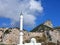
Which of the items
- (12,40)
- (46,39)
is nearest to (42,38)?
(46,39)

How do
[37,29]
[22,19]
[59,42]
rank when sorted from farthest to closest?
[37,29]
[59,42]
[22,19]

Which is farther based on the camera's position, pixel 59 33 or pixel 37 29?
pixel 37 29

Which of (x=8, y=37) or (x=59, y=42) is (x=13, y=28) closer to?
(x=8, y=37)

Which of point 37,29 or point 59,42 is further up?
point 37,29

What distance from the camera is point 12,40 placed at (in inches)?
2489

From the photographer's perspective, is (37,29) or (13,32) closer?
(13,32)

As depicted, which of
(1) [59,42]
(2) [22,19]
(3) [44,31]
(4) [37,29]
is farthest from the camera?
(4) [37,29]

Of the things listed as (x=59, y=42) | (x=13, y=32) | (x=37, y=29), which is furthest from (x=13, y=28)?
(x=59, y=42)

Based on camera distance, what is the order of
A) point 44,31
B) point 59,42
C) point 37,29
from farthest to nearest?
point 37,29
point 44,31
point 59,42

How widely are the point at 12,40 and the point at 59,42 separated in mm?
11451

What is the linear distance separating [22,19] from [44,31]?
1091 cm

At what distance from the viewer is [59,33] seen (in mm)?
62938

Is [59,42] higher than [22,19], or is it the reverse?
[22,19]

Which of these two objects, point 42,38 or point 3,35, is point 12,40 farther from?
point 42,38
